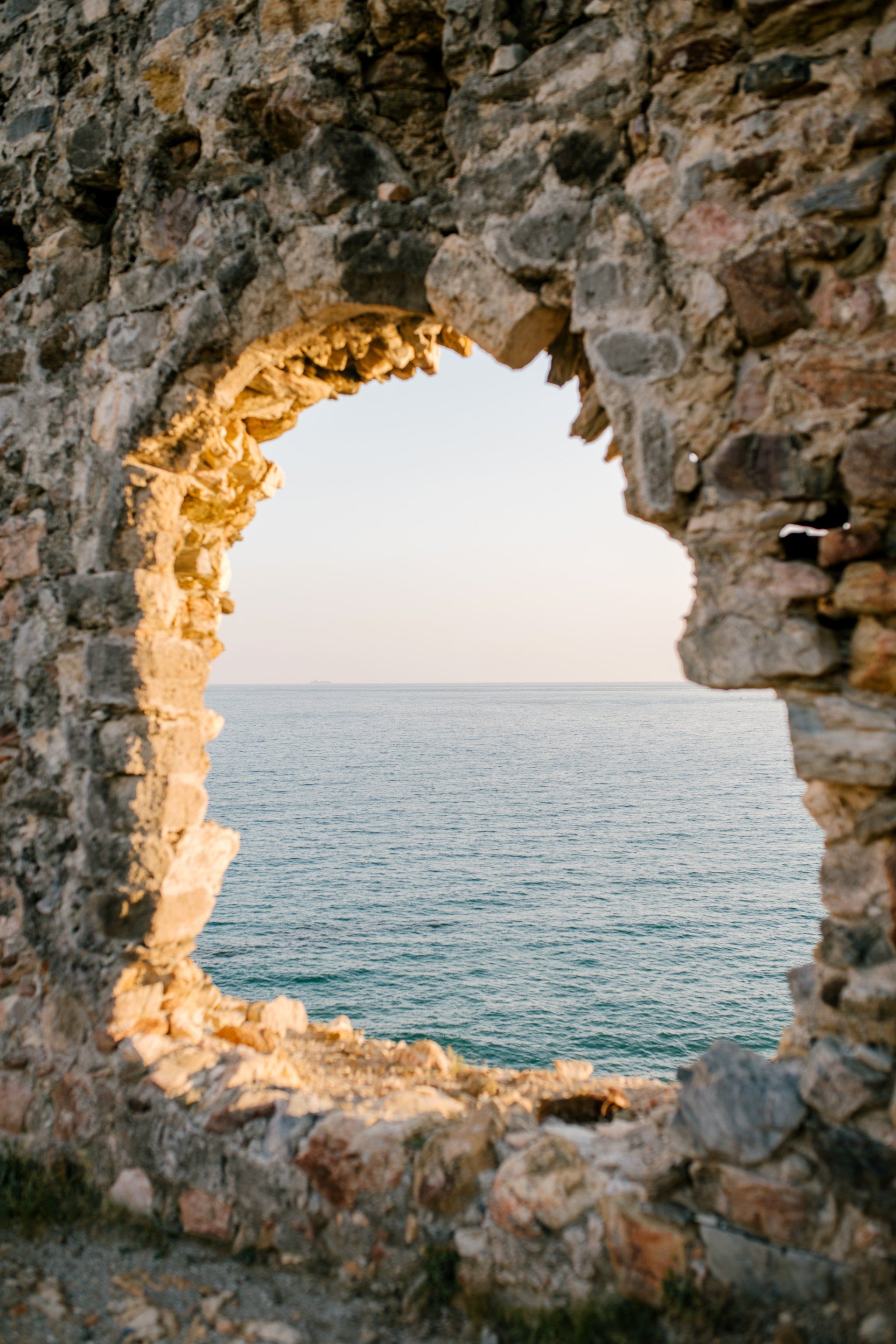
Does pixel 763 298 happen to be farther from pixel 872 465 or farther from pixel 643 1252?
pixel 643 1252

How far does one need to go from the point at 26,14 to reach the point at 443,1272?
222 inches

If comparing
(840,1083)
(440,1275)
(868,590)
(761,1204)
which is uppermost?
(868,590)

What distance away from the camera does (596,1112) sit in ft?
10.2

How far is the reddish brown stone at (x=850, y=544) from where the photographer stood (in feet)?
7.25

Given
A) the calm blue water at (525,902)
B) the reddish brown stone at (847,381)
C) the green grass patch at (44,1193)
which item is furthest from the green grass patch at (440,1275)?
the calm blue water at (525,902)

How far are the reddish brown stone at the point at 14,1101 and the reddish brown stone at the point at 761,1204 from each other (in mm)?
2714

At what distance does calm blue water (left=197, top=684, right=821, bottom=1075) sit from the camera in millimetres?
8664

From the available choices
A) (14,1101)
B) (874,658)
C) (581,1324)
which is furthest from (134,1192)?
(874,658)

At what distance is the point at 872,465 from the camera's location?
2189 mm

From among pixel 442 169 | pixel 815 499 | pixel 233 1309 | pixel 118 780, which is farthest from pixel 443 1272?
pixel 442 169

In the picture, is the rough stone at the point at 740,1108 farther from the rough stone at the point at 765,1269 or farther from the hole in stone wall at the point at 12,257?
the hole in stone wall at the point at 12,257

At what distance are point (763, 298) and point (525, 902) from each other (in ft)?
40.6

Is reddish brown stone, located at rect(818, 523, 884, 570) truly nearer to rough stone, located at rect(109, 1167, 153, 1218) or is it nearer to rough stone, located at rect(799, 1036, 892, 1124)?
rough stone, located at rect(799, 1036, 892, 1124)

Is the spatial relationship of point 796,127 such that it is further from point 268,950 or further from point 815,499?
point 268,950
